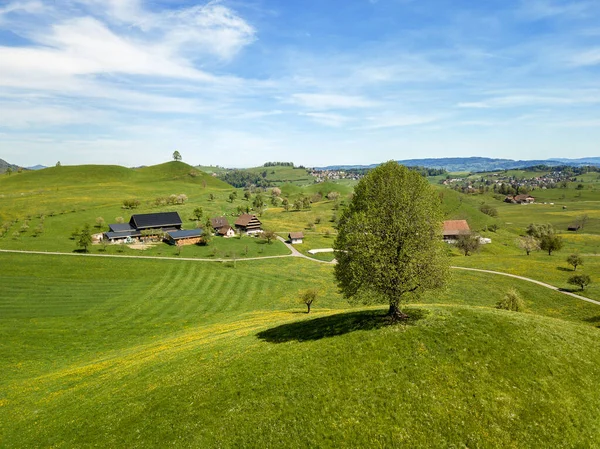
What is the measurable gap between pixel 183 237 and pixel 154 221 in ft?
76.4

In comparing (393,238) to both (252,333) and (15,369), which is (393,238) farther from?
(15,369)

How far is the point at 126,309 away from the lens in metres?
73.4

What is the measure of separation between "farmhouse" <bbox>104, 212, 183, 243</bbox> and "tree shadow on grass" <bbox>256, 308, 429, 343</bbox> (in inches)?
4643

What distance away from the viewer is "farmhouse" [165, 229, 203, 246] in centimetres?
13462

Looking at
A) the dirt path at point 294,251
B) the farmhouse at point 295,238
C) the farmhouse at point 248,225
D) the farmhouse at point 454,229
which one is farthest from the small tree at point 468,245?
the farmhouse at point 248,225

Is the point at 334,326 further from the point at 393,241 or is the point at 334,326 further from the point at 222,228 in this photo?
the point at 222,228

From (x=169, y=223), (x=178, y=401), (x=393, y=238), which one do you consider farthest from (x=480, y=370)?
(x=169, y=223)

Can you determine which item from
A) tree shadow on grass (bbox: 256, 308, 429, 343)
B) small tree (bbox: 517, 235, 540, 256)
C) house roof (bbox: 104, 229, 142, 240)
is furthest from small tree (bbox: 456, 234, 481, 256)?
house roof (bbox: 104, 229, 142, 240)

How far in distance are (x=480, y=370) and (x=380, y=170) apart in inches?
878

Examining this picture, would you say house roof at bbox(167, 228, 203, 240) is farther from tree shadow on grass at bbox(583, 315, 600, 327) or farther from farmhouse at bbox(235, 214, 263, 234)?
tree shadow on grass at bbox(583, 315, 600, 327)

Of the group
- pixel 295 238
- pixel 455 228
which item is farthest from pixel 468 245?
pixel 295 238

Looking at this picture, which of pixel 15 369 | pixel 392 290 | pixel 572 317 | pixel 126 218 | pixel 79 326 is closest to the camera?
pixel 392 290

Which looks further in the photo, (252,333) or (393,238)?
(252,333)

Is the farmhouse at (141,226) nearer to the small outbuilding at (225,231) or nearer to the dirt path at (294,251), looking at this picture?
the small outbuilding at (225,231)
